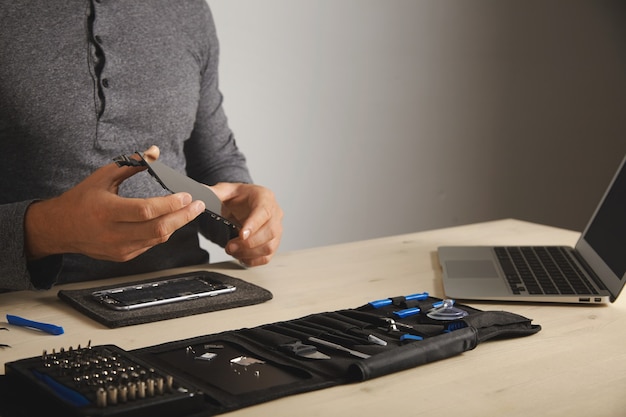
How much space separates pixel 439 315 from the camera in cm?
111

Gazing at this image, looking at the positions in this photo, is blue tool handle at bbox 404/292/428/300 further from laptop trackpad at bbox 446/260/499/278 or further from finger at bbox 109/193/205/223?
Result: finger at bbox 109/193/205/223

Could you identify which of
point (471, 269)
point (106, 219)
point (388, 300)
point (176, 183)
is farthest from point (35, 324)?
point (471, 269)

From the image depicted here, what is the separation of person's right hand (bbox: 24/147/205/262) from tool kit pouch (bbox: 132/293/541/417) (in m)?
0.18

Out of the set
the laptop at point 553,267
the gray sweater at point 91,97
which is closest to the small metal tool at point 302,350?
the laptop at point 553,267

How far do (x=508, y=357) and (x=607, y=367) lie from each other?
113mm

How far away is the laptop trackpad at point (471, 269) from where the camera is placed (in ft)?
4.47

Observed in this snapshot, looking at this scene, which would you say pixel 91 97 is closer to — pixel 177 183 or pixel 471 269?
pixel 177 183

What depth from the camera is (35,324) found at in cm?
110

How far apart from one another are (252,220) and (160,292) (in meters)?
0.21

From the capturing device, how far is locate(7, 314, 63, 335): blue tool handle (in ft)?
3.56

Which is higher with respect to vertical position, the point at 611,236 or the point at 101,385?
the point at 611,236

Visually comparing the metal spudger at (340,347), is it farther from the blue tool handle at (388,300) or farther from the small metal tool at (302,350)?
the blue tool handle at (388,300)

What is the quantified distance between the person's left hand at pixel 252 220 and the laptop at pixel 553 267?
0.30 m

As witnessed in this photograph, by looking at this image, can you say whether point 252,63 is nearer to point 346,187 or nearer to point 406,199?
point 346,187
